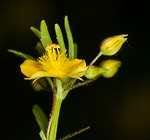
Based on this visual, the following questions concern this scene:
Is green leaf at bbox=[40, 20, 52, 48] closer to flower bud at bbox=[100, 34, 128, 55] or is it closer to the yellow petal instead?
the yellow petal

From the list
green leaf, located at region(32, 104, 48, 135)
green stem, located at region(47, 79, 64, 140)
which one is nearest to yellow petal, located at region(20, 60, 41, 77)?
green stem, located at region(47, 79, 64, 140)

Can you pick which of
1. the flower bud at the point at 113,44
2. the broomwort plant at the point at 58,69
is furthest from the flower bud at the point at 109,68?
the flower bud at the point at 113,44

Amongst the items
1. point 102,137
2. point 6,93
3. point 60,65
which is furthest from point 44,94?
point 60,65

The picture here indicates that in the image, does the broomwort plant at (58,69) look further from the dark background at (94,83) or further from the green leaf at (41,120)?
the dark background at (94,83)

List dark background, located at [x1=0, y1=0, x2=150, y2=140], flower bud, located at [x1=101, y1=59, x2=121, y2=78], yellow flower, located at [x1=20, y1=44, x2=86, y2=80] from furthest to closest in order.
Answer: dark background, located at [x1=0, y1=0, x2=150, y2=140] → flower bud, located at [x1=101, y1=59, x2=121, y2=78] → yellow flower, located at [x1=20, y1=44, x2=86, y2=80]

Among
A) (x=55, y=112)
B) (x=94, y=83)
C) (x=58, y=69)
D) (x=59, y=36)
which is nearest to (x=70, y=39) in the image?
(x=59, y=36)

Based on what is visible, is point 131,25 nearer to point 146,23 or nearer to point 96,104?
point 146,23
